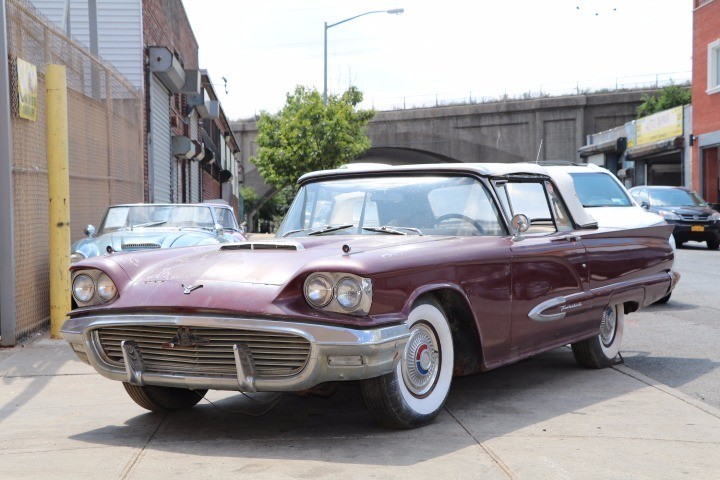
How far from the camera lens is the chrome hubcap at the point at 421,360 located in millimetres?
4914

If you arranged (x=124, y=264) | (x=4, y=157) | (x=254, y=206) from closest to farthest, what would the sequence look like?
1. (x=124, y=264)
2. (x=4, y=157)
3. (x=254, y=206)

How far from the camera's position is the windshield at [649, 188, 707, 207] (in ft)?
77.3

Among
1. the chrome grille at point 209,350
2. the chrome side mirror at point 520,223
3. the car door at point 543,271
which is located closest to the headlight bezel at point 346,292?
the chrome grille at point 209,350

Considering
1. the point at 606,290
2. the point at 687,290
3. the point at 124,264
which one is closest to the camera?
the point at 124,264

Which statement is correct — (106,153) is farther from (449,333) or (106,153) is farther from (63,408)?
(449,333)

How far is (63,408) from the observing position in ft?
19.6

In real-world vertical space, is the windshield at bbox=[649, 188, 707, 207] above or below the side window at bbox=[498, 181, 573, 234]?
below

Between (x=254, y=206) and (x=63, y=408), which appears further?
(x=254, y=206)

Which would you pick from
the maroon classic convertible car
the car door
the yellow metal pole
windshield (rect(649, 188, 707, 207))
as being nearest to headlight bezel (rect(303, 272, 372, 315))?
the maroon classic convertible car

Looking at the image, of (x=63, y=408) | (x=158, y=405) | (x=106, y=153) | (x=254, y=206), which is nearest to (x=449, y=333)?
(x=158, y=405)

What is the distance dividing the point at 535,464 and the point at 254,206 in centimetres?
6422

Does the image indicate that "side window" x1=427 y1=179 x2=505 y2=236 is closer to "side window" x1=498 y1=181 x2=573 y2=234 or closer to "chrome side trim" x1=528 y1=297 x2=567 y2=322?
"side window" x1=498 y1=181 x2=573 y2=234

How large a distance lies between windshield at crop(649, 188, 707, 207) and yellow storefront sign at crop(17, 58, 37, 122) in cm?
1754

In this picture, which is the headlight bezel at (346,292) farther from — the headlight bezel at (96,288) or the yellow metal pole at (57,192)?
the yellow metal pole at (57,192)
